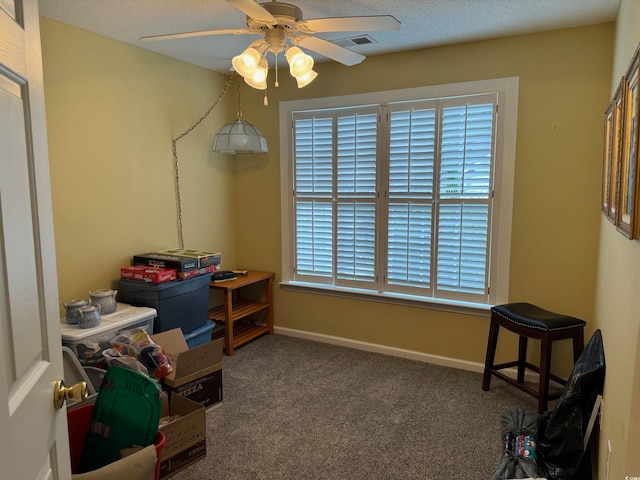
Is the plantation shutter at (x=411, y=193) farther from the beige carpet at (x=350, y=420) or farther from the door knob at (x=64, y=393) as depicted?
the door knob at (x=64, y=393)

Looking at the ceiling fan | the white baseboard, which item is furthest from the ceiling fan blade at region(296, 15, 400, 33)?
the white baseboard

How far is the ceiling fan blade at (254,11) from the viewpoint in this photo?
1.66m

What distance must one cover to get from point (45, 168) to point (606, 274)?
2.49m

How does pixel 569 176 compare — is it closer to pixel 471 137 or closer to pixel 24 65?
pixel 471 137

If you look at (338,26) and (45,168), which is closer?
(45,168)

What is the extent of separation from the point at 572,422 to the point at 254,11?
230 cm

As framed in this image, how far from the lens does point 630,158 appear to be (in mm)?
1413

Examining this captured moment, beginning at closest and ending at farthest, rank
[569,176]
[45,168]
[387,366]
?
1. [45,168]
2. [569,176]
3. [387,366]

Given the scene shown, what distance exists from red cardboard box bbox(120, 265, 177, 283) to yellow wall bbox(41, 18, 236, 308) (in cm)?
13

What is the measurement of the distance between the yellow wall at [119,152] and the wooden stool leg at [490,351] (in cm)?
249

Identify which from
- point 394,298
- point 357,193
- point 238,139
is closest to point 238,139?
point 238,139

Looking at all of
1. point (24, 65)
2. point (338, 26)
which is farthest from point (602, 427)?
point (24, 65)

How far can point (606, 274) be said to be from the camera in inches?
88.7

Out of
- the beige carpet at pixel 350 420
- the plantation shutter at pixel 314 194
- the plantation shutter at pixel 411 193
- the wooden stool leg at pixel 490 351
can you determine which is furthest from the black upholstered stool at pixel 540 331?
the plantation shutter at pixel 314 194
